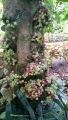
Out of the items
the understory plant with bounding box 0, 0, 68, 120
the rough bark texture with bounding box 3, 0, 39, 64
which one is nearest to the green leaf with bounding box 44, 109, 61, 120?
the understory plant with bounding box 0, 0, 68, 120

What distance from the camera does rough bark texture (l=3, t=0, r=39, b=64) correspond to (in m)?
1.14

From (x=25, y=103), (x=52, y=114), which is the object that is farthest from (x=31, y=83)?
(x=52, y=114)

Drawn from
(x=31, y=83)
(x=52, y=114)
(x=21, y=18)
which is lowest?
(x=52, y=114)

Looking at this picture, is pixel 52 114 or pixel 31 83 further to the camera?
pixel 52 114

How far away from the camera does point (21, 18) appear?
3.79ft

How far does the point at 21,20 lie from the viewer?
1.16 metres

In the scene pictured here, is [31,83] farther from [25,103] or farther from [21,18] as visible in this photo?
[21,18]

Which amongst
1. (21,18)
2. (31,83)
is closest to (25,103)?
(31,83)

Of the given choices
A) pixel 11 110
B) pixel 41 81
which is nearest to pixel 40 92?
pixel 41 81

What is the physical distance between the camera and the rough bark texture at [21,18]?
3.74ft

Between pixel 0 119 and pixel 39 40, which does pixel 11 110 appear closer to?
pixel 0 119

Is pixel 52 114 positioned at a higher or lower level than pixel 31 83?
lower

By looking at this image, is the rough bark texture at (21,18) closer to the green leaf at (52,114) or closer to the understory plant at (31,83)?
the understory plant at (31,83)

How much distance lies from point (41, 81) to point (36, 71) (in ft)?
0.20
